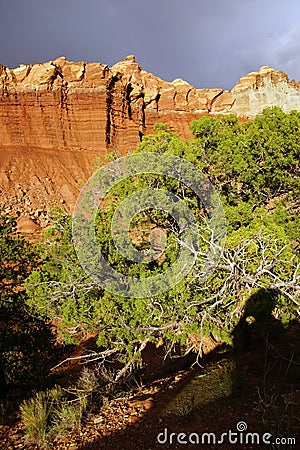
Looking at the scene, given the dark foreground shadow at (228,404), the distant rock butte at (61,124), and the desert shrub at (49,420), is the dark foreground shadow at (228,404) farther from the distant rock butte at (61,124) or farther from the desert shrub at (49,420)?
the distant rock butte at (61,124)

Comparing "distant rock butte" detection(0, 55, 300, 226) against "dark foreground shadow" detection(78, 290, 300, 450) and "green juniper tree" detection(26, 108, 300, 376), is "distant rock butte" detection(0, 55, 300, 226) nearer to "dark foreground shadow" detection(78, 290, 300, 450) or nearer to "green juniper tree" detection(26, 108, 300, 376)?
"green juniper tree" detection(26, 108, 300, 376)

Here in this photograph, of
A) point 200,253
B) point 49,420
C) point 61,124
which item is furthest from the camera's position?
point 61,124

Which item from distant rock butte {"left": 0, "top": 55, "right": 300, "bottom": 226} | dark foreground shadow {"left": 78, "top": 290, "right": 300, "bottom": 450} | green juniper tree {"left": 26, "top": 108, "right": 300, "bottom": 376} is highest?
distant rock butte {"left": 0, "top": 55, "right": 300, "bottom": 226}

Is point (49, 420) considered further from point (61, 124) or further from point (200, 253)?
point (61, 124)

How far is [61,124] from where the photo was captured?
45531 millimetres

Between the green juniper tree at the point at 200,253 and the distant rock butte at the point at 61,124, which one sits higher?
the distant rock butte at the point at 61,124

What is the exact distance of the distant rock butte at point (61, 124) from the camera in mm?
37625

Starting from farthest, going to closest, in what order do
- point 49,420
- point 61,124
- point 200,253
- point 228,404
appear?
point 61,124
point 49,420
point 200,253
point 228,404

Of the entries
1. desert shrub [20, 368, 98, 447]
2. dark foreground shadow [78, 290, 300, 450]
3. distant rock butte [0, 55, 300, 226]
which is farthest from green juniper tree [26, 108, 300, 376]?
distant rock butte [0, 55, 300, 226]

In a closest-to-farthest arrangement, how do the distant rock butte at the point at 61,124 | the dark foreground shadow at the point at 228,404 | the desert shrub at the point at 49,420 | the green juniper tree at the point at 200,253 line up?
the dark foreground shadow at the point at 228,404 → the desert shrub at the point at 49,420 → the green juniper tree at the point at 200,253 → the distant rock butte at the point at 61,124

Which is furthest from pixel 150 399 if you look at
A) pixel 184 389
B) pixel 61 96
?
pixel 61 96

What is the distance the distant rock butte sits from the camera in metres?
37.6

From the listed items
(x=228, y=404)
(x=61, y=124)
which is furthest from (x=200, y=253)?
(x=61, y=124)

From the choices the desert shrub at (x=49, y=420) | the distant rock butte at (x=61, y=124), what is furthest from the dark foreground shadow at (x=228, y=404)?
the distant rock butte at (x=61, y=124)
